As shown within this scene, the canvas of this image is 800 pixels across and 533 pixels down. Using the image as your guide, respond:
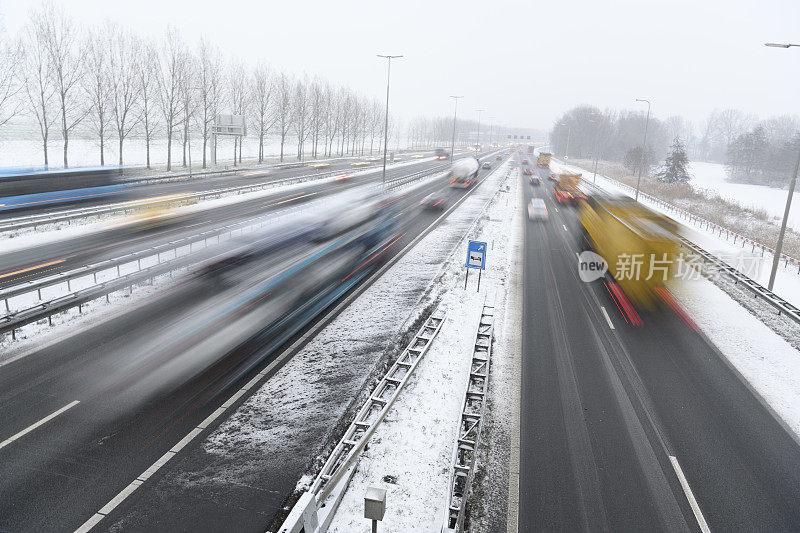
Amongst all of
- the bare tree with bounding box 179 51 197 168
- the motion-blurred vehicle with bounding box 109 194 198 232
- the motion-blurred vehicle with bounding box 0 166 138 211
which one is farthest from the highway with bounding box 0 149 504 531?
the bare tree with bounding box 179 51 197 168

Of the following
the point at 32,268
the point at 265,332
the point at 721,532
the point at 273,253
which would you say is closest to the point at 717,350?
the point at 721,532

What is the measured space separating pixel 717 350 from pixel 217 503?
1399 centimetres

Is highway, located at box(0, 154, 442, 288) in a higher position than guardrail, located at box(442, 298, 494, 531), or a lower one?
higher

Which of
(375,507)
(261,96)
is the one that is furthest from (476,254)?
(261,96)

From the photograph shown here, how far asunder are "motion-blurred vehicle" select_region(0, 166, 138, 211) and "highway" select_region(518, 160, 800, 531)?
32259mm

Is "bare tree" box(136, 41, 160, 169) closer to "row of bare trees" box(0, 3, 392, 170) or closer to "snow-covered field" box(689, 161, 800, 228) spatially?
"row of bare trees" box(0, 3, 392, 170)

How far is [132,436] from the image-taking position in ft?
28.0

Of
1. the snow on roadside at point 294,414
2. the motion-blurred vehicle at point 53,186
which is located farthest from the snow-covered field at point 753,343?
the motion-blurred vehicle at point 53,186

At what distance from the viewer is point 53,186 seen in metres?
31.4

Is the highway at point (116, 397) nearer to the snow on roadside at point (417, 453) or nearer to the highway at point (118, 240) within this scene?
the snow on roadside at point (417, 453)

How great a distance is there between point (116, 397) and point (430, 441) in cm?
662

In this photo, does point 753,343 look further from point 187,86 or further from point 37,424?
point 187,86

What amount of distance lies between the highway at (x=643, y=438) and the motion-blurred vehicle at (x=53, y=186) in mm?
32259

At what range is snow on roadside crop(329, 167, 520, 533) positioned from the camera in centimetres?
709
